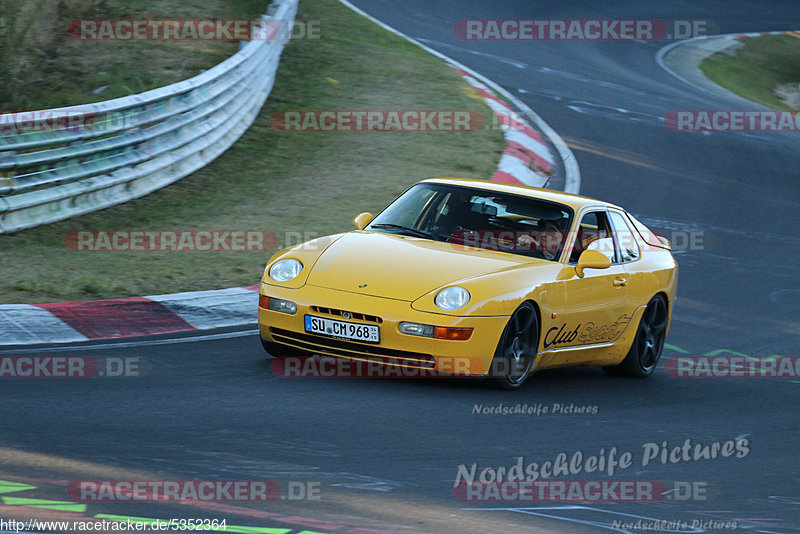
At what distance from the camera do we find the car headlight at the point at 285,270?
7.18 m

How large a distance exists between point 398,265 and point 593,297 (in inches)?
58.6

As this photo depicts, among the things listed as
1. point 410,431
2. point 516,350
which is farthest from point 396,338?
point 410,431

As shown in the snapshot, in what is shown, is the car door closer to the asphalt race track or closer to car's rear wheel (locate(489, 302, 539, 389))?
car's rear wheel (locate(489, 302, 539, 389))

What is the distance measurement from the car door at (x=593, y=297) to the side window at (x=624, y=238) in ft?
0.24

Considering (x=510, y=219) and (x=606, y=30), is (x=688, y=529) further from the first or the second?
(x=606, y=30)

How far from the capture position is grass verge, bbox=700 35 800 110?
2912cm

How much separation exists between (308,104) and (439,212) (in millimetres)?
9651

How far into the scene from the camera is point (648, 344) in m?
8.54

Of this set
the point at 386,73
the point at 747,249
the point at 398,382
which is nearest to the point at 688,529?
the point at 398,382

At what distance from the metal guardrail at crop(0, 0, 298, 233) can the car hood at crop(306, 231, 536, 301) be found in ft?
13.4

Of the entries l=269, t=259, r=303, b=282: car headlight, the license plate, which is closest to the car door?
the license plate

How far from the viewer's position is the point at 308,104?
680 inches

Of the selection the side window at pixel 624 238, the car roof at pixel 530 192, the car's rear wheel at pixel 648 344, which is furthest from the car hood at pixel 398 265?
the car's rear wheel at pixel 648 344

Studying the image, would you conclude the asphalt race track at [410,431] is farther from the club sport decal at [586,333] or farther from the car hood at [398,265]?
the car hood at [398,265]
